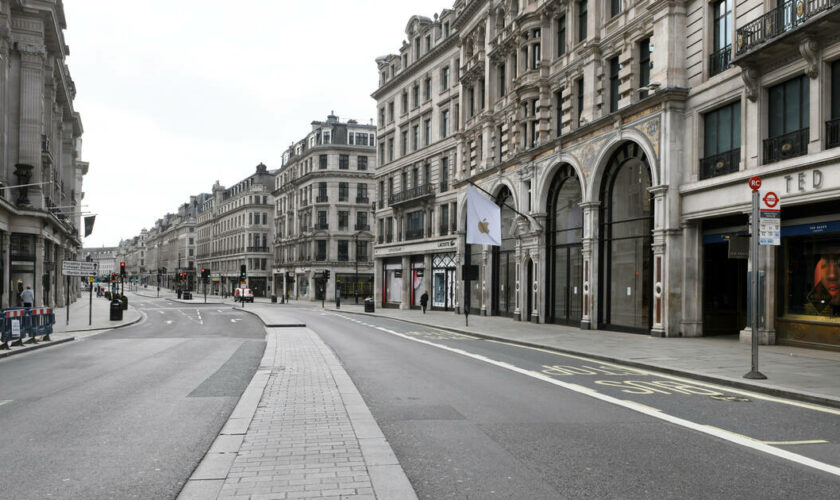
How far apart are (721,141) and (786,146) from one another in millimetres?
3011

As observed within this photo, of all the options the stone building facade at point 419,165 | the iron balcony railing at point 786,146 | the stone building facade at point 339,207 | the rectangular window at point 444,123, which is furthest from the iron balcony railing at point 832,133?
the stone building facade at point 339,207

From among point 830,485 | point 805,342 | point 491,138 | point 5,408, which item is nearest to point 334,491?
point 830,485

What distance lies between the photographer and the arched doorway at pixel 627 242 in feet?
78.0

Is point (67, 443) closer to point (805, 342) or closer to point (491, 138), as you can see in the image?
point (805, 342)

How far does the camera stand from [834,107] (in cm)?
1652

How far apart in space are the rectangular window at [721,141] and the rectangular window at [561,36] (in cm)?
1032

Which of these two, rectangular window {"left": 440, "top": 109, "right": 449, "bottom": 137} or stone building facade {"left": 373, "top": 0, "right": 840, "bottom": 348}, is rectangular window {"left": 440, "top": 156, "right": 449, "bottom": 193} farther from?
stone building facade {"left": 373, "top": 0, "right": 840, "bottom": 348}

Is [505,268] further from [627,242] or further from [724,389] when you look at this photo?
[724,389]

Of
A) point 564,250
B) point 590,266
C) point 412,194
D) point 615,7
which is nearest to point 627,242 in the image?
point 590,266

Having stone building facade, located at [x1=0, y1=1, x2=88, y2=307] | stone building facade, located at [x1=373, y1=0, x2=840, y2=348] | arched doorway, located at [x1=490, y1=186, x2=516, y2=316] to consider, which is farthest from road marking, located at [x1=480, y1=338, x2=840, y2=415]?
stone building facade, located at [x1=0, y1=1, x2=88, y2=307]

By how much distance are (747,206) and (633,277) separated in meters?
6.18

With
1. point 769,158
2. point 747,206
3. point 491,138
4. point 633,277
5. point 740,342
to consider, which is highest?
point 491,138

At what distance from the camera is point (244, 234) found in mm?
105250

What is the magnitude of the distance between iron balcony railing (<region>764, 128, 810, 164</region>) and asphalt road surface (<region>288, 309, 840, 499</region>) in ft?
29.5
